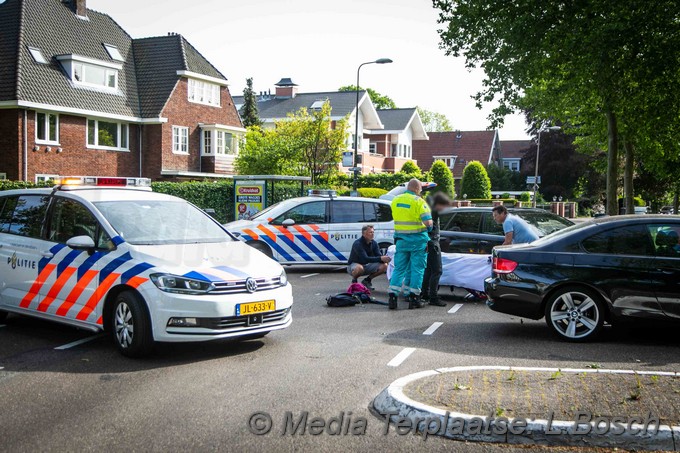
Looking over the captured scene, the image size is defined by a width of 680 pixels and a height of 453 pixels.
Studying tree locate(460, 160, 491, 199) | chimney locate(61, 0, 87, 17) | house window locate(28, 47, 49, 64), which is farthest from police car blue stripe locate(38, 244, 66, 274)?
tree locate(460, 160, 491, 199)

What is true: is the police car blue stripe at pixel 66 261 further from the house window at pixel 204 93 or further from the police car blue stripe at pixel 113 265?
the house window at pixel 204 93

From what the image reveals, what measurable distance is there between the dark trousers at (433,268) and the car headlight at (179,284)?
517 centimetres

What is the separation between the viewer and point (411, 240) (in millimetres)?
11398

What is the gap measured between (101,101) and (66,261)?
104 ft

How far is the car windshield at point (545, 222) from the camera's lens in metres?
13.4

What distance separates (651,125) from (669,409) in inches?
817

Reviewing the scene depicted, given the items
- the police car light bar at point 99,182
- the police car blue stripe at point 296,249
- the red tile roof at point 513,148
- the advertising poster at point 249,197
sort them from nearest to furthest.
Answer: the police car light bar at point 99,182 → the police car blue stripe at point 296,249 → the advertising poster at point 249,197 → the red tile roof at point 513,148

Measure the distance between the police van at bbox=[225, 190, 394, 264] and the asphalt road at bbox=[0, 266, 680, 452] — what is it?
19.5ft

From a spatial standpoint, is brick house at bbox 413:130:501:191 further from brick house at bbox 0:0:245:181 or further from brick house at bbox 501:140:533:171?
brick house at bbox 0:0:245:181

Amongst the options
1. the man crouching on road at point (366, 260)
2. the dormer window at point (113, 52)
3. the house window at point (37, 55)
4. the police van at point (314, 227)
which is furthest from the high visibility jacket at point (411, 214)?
the dormer window at point (113, 52)

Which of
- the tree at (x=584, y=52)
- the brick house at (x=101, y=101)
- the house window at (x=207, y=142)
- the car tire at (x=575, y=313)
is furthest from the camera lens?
the house window at (x=207, y=142)

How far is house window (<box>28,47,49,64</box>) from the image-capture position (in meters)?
35.2

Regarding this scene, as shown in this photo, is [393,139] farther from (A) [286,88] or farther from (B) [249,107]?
(B) [249,107]

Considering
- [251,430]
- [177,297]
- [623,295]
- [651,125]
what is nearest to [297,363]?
[177,297]
